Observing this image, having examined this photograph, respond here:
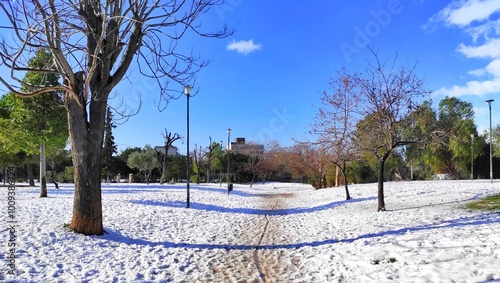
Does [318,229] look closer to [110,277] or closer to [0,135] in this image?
[110,277]

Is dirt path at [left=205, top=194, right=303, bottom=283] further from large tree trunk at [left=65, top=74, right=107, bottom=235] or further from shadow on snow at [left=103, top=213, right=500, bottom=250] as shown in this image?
large tree trunk at [left=65, top=74, right=107, bottom=235]

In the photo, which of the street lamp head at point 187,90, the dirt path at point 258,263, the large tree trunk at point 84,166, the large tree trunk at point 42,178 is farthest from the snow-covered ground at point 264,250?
the street lamp head at point 187,90

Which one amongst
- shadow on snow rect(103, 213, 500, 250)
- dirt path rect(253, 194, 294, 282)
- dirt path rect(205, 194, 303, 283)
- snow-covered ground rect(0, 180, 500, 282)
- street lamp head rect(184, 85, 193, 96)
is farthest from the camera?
street lamp head rect(184, 85, 193, 96)

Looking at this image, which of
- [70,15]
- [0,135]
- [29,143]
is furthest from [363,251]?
[0,135]

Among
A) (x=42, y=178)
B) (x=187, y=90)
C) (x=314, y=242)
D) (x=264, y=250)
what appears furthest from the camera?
(x=42, y=178)

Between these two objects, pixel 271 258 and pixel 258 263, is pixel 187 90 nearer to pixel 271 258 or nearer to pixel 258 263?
pixel 271 258

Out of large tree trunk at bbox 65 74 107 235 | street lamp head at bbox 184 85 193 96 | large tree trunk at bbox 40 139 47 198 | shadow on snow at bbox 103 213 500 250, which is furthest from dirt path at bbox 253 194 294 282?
large tree trunk at bbox 40 139 47 198

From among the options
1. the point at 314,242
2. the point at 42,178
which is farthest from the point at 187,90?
the point at 314,242

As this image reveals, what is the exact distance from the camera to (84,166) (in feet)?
24.1

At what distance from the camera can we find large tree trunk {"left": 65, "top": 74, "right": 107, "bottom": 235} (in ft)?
24.0

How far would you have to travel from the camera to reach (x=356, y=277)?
4.91 metres

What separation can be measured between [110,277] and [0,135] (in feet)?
53.3

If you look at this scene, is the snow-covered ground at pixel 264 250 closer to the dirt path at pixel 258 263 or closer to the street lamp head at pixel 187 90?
the dirt path at pixel 258 263

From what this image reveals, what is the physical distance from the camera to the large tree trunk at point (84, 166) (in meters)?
7.33
